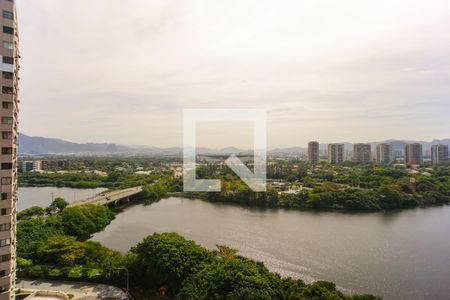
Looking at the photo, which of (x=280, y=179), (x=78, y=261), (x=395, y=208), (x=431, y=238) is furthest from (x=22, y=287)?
(x=280, y=179)

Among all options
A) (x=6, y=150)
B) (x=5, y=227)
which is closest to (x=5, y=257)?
(x=5, y=227)

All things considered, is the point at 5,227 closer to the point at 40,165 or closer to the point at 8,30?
the point at 8,30

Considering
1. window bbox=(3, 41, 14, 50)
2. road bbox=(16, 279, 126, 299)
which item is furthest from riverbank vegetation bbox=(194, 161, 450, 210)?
window bbox=(3, 41, 14, 50)

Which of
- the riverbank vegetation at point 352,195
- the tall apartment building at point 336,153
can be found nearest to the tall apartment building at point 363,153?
the tall apartment building at point 336,153

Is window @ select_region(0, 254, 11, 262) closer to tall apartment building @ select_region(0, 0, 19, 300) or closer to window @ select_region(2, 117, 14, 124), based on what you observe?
tall apartment building @ select_region(0, 0, 19, 300)

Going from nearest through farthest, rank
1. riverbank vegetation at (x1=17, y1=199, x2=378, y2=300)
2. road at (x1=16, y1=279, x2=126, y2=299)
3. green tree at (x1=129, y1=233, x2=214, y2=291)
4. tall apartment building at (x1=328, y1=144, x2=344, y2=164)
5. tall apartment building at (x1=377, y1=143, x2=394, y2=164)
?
riverbank vegetation at (x1=17, y1=199, x2=378, y2=300) < green tree at (x1=129, y1=233, x2=214, y2=291) < road at (x1=16, y1=279, x2=126, y2=299) < tall apartment building at (x1=377, y1=143, x2=394, y2=164) < tall apartment building at (x1=328, y1=144, x2=344, y2=164)

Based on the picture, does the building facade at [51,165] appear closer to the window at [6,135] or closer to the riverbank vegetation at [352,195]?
the riverbank vegetation at [352,195]
